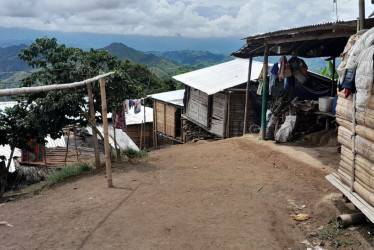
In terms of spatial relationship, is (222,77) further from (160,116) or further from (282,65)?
(160,116)

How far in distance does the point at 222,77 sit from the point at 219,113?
1939mm

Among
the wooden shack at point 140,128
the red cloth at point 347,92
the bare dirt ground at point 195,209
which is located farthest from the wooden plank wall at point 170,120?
the red cloth at point 347,92

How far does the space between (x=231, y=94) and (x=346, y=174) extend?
32.1 feet

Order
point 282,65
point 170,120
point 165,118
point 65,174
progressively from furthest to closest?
1. point 165,118
2. point 170,120
3. point 282,65
4. point 65,174

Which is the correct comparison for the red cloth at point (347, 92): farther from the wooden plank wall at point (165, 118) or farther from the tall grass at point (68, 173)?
the wooden plank wall at point (165, 118)

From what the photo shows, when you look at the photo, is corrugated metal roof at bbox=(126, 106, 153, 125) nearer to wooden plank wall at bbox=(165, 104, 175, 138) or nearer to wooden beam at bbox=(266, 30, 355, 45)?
wooden plank wall at bbox=(165, 104, 175, 138)

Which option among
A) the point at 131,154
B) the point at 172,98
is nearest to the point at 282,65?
the point at 131,154

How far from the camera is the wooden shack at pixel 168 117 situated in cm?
2094

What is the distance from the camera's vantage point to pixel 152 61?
98875 mm

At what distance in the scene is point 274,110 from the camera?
1149 centimetres

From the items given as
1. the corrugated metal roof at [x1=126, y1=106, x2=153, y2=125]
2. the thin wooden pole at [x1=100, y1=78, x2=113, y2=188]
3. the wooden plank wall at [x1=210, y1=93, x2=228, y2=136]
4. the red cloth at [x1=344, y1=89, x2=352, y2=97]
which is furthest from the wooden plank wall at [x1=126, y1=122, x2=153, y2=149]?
the red cloth at [x1=344, y1=89, x2=352, y2=97]

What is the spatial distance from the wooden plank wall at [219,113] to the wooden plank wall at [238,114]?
0.35 m

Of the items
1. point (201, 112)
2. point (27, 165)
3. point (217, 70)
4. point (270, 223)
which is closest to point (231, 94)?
point (201, 112)

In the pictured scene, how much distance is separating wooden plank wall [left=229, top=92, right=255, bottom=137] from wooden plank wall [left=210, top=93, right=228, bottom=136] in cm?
35
